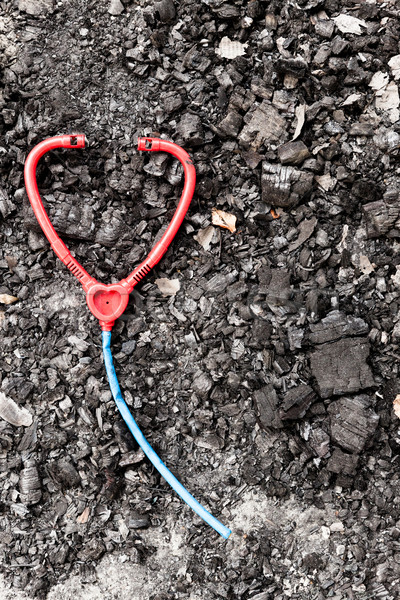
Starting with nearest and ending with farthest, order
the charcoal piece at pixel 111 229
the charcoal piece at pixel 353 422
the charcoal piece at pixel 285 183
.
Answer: the charcoal piece at pixel 353 422
the charcoal piece at pixel 285 183
the charcoal piece at pixel 111 229

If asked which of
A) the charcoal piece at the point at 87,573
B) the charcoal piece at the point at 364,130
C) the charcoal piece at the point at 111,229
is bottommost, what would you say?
the charcoal piece at the point at 87,573

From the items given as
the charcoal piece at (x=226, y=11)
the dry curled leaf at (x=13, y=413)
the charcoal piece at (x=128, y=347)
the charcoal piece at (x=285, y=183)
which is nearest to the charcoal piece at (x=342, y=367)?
the charcoal piece at (x=285, y=183)

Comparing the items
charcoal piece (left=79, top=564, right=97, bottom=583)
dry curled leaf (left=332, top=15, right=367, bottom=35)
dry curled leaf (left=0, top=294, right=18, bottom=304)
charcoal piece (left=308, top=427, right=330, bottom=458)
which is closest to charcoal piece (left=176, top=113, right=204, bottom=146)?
dry curled leaf (left=332, top=15, right=367, bottom=35)

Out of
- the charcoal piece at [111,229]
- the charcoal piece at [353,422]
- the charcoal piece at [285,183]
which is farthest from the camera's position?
the charcoal piece at [111,229]

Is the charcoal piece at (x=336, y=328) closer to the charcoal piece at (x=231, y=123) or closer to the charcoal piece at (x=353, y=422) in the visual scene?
the charcoal piece at (x=353, y=422)

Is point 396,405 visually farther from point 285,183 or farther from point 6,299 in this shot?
point 6,299

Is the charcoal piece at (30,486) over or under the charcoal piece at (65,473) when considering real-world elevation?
under

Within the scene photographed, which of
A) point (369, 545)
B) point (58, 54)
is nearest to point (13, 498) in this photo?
point (369, 545)

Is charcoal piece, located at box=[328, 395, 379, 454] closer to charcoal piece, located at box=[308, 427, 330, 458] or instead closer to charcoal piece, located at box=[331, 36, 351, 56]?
charcoal piece, located at box=[308, 427, 330, 458]
